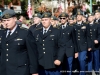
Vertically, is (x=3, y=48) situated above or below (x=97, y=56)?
above

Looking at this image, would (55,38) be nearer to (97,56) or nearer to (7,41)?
(7,41)

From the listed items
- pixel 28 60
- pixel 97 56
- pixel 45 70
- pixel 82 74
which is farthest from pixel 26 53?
pixel 97 56

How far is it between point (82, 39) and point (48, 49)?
130 inches

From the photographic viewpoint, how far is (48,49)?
7.73 meters

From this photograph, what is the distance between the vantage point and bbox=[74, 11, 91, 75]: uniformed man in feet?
34.8

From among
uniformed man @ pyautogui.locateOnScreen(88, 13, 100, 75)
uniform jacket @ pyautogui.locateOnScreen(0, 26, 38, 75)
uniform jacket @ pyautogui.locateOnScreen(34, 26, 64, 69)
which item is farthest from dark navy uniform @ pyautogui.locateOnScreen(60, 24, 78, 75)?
uniform jacket @ pyautogui.locateOnScreen(0, 26, 38, 75)

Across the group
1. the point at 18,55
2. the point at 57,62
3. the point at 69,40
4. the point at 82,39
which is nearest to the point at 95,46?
the point at 82,39

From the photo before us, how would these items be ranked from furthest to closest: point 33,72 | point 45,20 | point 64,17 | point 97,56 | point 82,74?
point 97,56 → point 82,74 → point 64,17 → point 45,20 → point 33,72

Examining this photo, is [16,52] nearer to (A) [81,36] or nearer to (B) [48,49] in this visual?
(B) [48,49]

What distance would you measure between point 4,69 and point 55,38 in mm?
1939

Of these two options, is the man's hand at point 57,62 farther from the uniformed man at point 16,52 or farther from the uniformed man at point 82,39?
the uniformed man at point 82,39

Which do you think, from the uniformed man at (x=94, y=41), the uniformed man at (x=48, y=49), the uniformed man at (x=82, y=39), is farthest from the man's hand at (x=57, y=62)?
the uniformed man at (x=94, y=41)

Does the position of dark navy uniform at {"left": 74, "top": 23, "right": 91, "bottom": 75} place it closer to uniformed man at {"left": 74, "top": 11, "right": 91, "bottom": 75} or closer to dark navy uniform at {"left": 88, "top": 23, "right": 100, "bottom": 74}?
uniformed man at {"left": 74, "top": 11, "right": 91, "bottom": 75}

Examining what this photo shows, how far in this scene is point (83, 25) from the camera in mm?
10977
